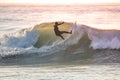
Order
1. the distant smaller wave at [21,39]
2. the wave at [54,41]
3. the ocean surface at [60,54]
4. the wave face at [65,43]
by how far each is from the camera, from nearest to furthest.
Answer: the ocean surface at [60,54], the wave face at [65,43], the wave at [54,41], the distant smaller wave at [21,39]

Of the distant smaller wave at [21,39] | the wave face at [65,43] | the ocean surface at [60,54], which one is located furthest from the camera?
the distant smaller wave at [21,39]

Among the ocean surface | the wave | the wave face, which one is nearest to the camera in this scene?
the ocean surface

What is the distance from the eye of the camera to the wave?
19.2 m

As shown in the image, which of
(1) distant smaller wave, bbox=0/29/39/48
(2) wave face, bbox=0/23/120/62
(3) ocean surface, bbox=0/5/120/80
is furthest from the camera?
(1) distant smaller wave, bbox=0/29/39/48

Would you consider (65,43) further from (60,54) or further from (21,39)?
(21,39)

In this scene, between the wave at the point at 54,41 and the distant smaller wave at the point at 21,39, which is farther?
the distant smaller wave at the point at 21,39

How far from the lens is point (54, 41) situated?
20438mm

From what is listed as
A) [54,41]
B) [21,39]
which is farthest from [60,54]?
[21,39]

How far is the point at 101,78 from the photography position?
524 inches

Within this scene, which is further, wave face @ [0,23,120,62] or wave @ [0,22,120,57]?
wave @ [0,22,120,57]

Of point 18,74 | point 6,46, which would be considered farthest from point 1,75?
point 6,46

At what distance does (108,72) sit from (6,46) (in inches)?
254

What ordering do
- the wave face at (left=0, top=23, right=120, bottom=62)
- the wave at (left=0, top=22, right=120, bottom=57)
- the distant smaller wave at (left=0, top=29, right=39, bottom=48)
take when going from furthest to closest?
the distant smaller wave at (left=0, top=29, right=39, bottom=48)
the wave at (left=0, top=22, right=120, bottom=57)
the wave face at (left=0, top=23, right=120, bottom=62)

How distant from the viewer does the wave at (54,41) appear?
19.2 m
